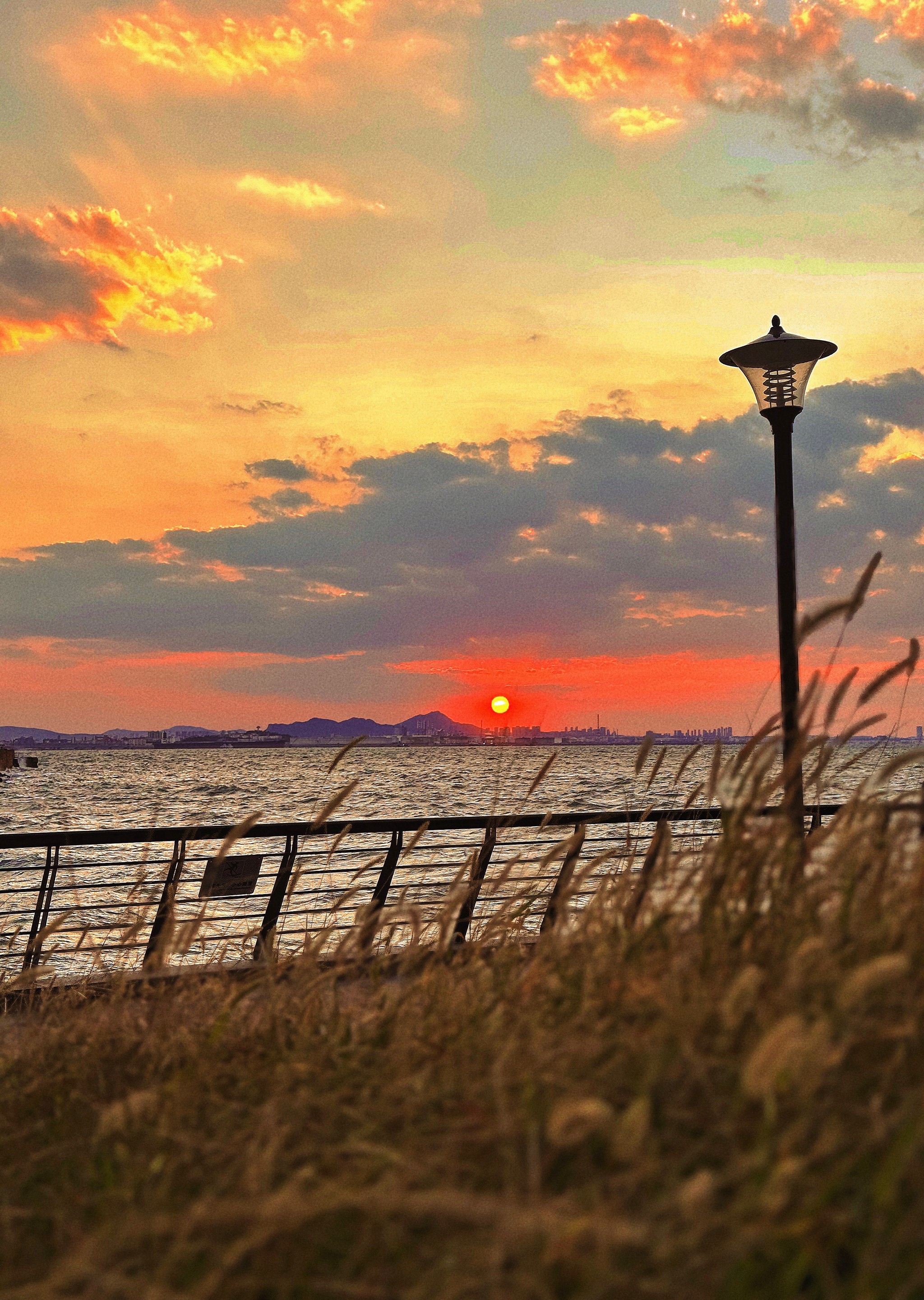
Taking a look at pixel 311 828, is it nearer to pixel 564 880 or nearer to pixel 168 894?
pixel 168 894

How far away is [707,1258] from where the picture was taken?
1.60 metres

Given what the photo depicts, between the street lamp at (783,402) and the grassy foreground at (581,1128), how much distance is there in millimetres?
4798

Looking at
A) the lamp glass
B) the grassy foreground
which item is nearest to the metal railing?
the grassy foreground

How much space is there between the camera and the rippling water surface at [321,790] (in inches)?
1996

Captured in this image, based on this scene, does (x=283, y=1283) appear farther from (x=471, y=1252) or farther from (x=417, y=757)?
(x=417, y=757)

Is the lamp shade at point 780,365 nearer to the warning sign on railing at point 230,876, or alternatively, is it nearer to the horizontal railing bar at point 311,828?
the horizontal railing bar at point 311,828

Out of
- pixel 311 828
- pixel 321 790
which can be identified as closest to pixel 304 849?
pixel 311 828

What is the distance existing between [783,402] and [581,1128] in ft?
23.7

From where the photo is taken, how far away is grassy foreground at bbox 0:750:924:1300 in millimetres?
1673

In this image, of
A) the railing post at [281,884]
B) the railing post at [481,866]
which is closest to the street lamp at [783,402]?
the railing post at [481,866]

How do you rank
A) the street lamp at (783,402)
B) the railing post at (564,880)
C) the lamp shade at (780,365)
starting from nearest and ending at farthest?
the railing post at (564,880)
the street lamp at (783,402)
the lamp shade at (780,365)

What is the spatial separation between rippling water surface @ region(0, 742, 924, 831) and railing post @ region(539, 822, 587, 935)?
0.98 feet

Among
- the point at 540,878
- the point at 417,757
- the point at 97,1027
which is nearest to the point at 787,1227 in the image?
the point at 540,878

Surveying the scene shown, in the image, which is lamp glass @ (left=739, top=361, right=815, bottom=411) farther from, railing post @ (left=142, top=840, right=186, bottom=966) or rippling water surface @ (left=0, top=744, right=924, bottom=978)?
railing post @ (left=142, top=840, right=186, bottom=966)
